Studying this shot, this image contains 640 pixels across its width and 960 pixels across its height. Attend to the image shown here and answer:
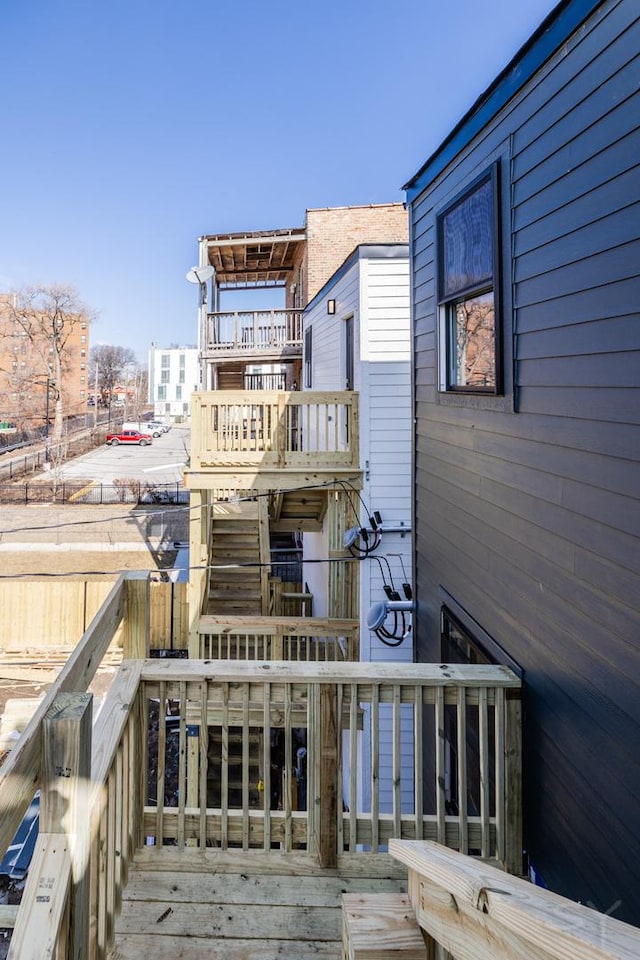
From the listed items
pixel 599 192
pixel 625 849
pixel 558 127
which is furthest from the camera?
pixel 558 127

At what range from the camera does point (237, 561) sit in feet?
37.4

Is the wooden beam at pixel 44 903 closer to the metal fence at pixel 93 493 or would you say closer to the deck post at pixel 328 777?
the deck post at pixel 328 777

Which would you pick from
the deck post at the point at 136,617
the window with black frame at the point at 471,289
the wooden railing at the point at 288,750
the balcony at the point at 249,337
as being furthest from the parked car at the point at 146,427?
the wooden railing at the point at 288,750

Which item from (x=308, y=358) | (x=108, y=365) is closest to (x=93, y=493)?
(x=308, y=358)

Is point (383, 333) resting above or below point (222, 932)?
above

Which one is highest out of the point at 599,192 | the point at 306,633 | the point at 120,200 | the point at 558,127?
the point at 120,200

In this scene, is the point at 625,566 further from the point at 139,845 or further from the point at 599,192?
the point at 139,845

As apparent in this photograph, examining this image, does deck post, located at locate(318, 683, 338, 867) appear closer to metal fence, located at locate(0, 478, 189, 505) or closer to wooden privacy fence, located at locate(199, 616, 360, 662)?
wooden privacy fence, located at locate(199, 616, 360, 662)

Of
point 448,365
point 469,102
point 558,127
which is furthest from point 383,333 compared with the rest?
point 558,127

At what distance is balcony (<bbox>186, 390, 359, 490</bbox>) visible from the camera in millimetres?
8164

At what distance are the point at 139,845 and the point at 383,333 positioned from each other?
6.63 metres

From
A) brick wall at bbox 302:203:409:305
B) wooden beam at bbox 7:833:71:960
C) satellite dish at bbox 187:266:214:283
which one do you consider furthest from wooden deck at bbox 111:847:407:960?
brick wall at bbox 302:203:409:305

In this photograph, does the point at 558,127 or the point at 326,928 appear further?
the point at 558,127

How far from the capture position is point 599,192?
2.31 m
